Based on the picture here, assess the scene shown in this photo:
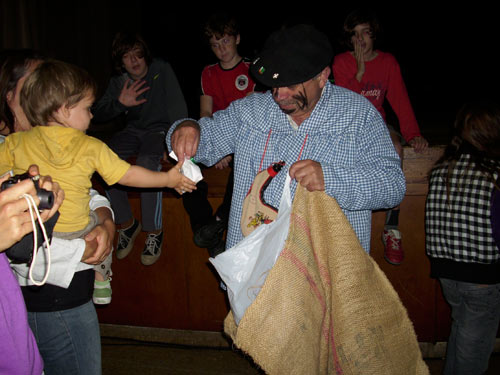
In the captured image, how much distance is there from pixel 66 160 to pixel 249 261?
797 millimetres

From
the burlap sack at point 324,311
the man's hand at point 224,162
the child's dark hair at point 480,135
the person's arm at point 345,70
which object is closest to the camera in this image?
the burlap sack at point 324,311

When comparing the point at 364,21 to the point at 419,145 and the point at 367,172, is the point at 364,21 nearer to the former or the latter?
the point at 419,145

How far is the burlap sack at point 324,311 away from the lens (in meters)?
1.34

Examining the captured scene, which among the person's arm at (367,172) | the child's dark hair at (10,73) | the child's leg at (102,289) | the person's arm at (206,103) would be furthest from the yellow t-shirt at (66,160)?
the person's arm at (206,103)

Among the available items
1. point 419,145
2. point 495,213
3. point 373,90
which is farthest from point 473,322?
point 373,90

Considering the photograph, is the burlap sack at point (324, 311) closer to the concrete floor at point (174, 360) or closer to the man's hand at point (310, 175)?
the man's hand at point (310, 175)

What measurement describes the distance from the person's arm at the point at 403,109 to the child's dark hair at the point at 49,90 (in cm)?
220

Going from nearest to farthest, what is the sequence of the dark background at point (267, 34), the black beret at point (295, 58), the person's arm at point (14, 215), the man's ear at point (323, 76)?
the person's arm at point (14, 215) < the black beret at point (295, 58) < the man's ear at point (323, 76) < the dark background at point (267, 34)

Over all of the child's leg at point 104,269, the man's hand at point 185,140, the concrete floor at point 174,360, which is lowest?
the concrete floor at point 174,360

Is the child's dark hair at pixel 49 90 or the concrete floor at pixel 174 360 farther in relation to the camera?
the concrete floor at pixel 174 360

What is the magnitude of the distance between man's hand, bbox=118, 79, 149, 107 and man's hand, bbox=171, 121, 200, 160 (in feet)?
4.49

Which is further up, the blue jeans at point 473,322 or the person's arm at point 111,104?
the person's arm at point 111,104

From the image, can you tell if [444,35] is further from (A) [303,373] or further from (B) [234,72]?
(A) [303,373]

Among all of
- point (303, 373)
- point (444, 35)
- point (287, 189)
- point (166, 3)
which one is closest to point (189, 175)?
point (287, 189)
